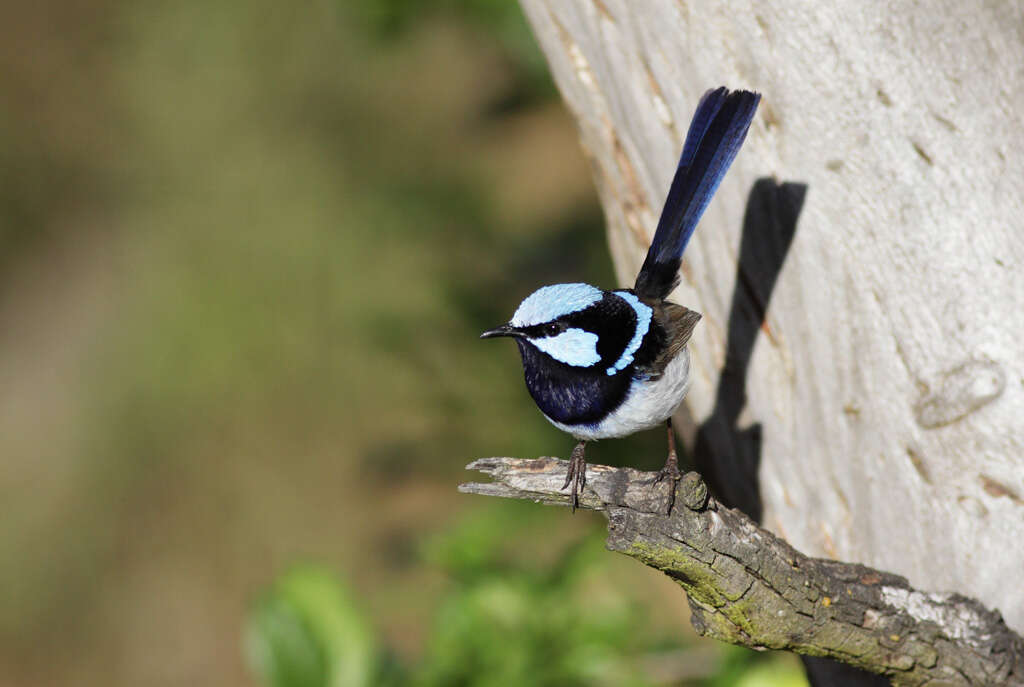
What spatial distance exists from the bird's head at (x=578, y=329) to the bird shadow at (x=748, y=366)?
272 millimetres

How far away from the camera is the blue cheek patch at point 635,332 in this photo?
2.39 meters

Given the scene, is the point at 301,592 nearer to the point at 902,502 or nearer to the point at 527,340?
the point at 527,340

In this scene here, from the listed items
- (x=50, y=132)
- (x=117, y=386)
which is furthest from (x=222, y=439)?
(x=50, y=132)

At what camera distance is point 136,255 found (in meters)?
7.43

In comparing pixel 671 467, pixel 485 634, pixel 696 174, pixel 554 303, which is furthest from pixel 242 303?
pixel 696 174

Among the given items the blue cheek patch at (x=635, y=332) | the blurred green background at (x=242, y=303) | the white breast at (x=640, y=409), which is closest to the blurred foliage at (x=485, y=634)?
the white breast at (x=640, y=409)

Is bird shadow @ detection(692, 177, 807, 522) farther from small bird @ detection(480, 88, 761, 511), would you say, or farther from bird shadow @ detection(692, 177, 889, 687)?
small bird @ detection(480, 88, 761, 511)

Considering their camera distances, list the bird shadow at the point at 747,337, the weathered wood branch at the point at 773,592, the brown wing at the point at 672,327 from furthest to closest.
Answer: the brown wing at the point at 672,327
the bird shadow at the point at 747,337
the weathered wood branch at the point at 773,592

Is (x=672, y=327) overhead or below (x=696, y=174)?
below

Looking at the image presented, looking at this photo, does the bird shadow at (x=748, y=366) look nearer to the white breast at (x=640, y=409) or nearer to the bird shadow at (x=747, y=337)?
the bird shadow at (x=747, y=337)

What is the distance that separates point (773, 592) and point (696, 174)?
93cm

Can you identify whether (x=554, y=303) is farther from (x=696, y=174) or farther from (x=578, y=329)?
(x=696, y=174)

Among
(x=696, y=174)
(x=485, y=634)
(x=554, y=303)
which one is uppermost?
(x=696, y=174)

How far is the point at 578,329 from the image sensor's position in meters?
2.36
